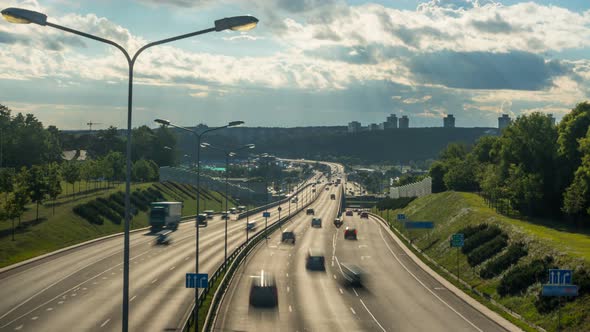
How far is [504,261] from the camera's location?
173 feet

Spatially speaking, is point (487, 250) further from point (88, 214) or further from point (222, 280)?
point (88, 214)

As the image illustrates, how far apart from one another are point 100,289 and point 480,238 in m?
36.6

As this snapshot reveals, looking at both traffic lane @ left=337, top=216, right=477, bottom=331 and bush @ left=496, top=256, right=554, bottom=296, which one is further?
bush @ left=496, top=256, right=554, bottom=296

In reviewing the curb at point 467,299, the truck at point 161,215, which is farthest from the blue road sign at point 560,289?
the truck at point 161,215

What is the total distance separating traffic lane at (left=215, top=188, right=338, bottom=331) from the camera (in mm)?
37188

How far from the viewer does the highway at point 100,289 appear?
120 ft

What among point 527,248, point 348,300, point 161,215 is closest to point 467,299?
point 527,248

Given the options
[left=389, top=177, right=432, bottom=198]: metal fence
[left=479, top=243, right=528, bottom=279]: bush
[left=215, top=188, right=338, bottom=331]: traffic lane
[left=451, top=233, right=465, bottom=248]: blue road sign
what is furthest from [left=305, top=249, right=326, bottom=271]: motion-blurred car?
[left=389, top=177, right=432, bottom=198]: metal fence

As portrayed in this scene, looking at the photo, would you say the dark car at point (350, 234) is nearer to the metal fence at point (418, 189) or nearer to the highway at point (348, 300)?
the highway at point (348, 300)

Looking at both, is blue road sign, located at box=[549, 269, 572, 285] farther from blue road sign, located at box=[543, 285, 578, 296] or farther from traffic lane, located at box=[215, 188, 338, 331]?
traffic lane, located at box=[215, 188, 338, 331]

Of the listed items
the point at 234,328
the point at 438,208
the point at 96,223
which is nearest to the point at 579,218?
Answer: the point at 438,208

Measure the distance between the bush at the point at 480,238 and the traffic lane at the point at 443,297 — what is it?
16.8 ft

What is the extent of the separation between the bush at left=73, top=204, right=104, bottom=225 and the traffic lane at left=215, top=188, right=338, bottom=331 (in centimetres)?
2772

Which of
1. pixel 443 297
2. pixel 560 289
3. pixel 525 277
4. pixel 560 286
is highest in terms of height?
pixel 560 286
